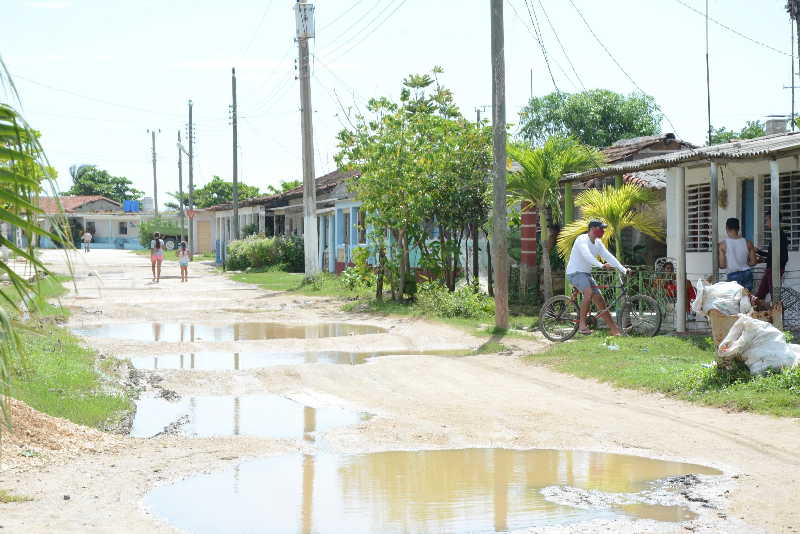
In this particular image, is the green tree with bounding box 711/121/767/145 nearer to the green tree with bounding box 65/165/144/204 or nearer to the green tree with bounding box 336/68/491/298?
the green tree with bounding box 336/68/491/298

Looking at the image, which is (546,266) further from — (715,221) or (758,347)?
(758,347)

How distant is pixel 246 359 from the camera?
44.8ft

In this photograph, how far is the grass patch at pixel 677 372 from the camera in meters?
9.21

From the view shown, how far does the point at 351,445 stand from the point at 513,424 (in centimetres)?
167

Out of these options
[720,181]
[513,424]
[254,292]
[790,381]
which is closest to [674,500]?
[513,424]

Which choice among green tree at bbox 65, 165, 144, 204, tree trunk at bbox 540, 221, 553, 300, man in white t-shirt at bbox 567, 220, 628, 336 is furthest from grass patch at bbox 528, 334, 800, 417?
green tree at bbox 65, 165, 144, 204

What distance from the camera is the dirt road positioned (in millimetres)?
5926

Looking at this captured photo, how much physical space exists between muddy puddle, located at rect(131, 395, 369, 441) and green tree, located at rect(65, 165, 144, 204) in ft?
316

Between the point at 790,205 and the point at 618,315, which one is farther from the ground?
the point at 790,205

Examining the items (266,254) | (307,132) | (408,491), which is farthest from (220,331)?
(266,254)

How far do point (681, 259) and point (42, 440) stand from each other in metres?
10.3

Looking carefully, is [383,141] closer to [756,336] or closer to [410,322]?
[410,322]

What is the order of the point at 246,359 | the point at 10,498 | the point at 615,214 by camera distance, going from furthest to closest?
the point at 615,214 → the point at 246,359 → the point at 10,498

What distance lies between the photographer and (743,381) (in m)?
9.80
